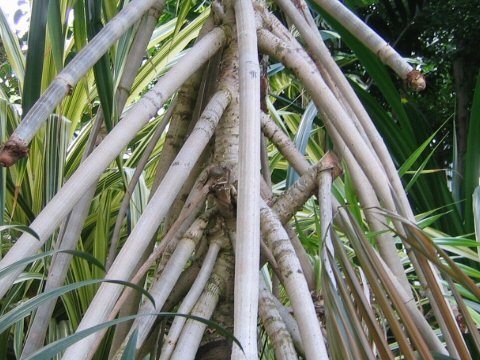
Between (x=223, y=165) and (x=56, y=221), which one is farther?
(x=223, y=165)

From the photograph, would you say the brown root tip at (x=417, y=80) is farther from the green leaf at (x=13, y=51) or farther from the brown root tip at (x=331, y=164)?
the green leaf at (x=13, y=51)

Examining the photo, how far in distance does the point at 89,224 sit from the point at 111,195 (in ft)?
0.32

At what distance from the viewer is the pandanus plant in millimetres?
443

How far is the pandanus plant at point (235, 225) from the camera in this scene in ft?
1.45

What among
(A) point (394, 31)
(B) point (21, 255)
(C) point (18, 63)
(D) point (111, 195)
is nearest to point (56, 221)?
(B) point (21, 255)

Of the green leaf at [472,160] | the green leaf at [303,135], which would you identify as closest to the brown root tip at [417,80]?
the green leaf at [303,135]

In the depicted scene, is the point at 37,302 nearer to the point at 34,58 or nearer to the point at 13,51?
the point at 34,58

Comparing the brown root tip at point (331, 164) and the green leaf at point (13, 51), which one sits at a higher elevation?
the green leaf at point (13, 51)

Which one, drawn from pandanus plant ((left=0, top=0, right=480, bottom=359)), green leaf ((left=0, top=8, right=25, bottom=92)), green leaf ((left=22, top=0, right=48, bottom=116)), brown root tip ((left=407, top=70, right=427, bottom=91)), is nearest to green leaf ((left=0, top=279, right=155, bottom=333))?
pandanus plant ((left=0, top=0, right=480, bottom=359))

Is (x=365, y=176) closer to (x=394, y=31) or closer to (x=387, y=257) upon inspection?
(x=387, y=257)

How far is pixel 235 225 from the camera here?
0.60 metres

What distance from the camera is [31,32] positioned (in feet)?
2.01

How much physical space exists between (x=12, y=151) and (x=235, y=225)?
245 mm

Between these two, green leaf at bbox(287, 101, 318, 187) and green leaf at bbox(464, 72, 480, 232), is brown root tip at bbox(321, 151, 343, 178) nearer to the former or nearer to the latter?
green leaf at bbox(287, 101, 318, 187)
